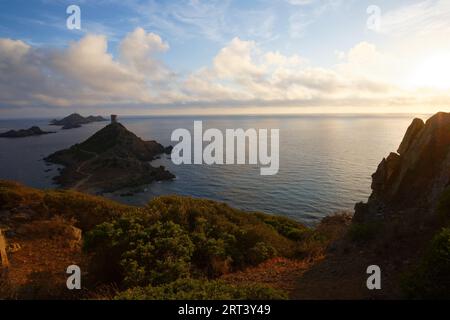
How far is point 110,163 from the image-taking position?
302ft

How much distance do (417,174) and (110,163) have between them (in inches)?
3504

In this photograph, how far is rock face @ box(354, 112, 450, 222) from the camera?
15148mm

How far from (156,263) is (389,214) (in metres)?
12.8

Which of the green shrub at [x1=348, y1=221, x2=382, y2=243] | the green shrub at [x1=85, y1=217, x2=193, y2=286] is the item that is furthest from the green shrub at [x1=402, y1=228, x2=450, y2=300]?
the green shrub at [x1=85, y1=217, x2=193, y2=286]

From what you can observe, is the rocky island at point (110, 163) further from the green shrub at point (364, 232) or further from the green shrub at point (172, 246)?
the green shrub at point (364, 232)

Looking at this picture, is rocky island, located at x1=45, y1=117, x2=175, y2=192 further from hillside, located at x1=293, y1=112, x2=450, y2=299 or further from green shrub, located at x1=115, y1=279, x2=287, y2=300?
green shrub, located at x1=115, y1=279, x2=287, y2=300

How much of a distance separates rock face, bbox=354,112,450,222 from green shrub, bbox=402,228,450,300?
690 cm

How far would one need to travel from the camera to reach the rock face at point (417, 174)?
49.7 ft

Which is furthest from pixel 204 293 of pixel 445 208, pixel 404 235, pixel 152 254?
pixel 445 208

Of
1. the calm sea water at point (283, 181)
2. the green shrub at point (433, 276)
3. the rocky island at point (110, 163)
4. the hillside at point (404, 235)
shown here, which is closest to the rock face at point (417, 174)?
the hillside at point (404, 235)

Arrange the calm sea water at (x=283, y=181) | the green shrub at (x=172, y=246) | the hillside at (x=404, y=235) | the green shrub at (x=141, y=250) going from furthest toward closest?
the calm sea water at (x=283, y=181) < the green shrub at (x=172, y=246) < the green shrub at (x=141, y=250) < the hillside at (x=404, y=235)

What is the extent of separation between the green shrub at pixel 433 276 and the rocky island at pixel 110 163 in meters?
73.1
